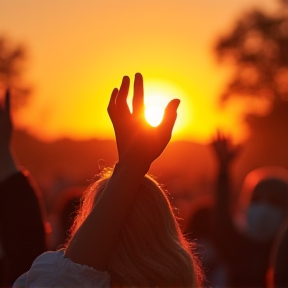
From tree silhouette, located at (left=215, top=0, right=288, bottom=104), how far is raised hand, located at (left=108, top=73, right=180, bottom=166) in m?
41.3

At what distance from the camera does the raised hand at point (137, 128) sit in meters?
2.55

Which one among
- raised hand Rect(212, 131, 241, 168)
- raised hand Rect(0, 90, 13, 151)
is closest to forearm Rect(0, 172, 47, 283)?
raised hand Rect(0, 90, 13, 151)

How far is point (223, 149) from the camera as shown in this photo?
24.9 ft

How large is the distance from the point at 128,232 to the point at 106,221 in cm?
10

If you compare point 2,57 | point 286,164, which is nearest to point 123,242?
point 2,57

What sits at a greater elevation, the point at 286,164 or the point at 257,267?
the point at 257,267

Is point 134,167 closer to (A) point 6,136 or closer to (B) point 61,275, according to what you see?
(B) point 61,275

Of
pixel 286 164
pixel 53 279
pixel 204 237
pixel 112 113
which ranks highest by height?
pixel 112 113

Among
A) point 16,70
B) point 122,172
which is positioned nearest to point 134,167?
point 122,172

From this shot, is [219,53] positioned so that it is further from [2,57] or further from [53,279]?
[53,279]

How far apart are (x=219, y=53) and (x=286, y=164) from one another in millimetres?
6081

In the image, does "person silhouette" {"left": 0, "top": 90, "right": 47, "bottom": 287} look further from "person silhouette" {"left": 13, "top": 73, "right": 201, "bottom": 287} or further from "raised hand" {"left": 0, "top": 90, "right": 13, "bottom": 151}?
"person silhouette" {"left": 13, "top": 73, "right": 201, "bottom": 287}

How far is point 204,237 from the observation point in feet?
27.6

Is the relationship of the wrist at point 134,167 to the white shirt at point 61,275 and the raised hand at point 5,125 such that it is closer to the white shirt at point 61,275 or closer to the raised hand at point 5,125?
the white shirt at point 61,275
